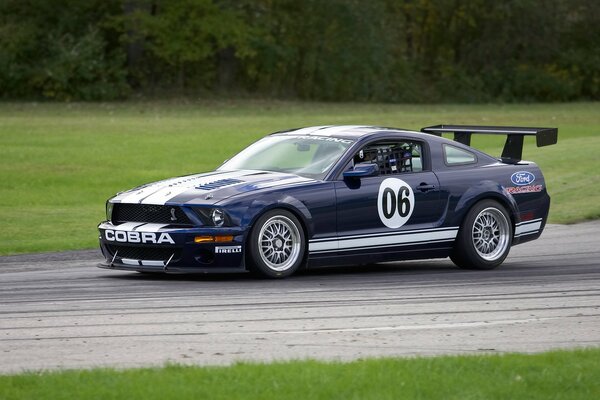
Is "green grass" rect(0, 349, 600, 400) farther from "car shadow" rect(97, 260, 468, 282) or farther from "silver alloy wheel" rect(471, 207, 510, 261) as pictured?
"silver alloy wheel" rect(471, 207, 510, 261)

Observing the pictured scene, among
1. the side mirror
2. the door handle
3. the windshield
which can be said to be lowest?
the door handle

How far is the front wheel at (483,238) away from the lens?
1304 cm

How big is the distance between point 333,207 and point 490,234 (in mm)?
1943

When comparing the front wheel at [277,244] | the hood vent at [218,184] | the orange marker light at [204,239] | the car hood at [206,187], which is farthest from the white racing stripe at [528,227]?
the orange marker light at [204,239]

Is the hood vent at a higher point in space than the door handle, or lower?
higher

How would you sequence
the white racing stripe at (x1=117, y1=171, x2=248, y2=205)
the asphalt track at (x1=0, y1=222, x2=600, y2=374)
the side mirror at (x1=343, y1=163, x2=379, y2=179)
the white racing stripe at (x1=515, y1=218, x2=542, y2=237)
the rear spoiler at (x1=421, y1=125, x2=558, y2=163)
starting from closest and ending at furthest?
the asphalt track at (x1=0, y1=222, x2=600, y2=374), the white racing stripe at (x1=117, y1=171, x2=248, y2=205), the side mirror at (x1=343, y1=163, x2=379, y2=179), the white racing stripe at (x1=515, y1=218, x2=542, y2=237), the rear spoiler at (x1=421, y1=125, x2=558, y2=163)

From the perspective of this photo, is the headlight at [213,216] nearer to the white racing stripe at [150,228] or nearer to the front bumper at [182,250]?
the front bumper at [182,250]

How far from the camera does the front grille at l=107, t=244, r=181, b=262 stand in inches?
455

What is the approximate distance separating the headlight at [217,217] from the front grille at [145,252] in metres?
0.39

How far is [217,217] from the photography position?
37.8 ft

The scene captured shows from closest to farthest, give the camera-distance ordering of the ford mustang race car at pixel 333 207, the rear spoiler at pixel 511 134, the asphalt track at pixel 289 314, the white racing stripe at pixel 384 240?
the asphalt track at pixel 289 314, the ford mustang race car at pixel 333 207, the white racing stripe at pixel 384 240, the rear spoiler at pixel 511 134

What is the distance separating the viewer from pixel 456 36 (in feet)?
233

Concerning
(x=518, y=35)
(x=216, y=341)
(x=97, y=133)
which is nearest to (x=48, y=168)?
(x=97, y=133)

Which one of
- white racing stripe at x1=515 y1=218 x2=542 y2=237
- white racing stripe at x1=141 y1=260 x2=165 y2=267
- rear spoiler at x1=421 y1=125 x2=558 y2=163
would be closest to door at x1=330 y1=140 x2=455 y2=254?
white racing stripe at x1=515 y1=218 x2=542 y2=237
